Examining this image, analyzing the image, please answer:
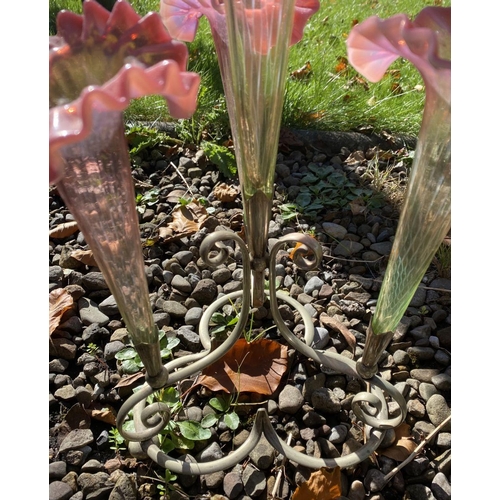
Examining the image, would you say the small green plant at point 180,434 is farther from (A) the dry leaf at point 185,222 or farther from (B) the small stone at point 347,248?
(B) the small stone at point 347,248

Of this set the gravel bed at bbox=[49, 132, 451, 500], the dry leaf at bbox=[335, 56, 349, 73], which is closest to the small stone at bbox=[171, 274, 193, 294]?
the gravel bed at bbox=[49, 132, 451, 500]

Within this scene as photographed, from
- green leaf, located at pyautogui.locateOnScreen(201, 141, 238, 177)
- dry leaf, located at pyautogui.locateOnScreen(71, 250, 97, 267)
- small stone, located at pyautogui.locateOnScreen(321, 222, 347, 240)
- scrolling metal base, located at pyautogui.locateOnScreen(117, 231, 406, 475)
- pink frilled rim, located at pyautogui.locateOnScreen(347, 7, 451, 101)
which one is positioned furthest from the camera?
green leaf, located at pyautogui.locateOnScreen(201, 141, 238, 177)

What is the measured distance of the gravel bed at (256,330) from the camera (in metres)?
1.08

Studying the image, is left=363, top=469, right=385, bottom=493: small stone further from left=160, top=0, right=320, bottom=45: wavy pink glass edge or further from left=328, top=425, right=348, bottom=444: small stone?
left=160, top=0, right=320, bottom=45: wavy pink glass edge

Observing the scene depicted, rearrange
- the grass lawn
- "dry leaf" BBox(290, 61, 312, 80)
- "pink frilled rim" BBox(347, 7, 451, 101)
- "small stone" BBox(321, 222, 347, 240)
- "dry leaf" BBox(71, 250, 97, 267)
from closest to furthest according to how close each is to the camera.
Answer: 1. "pink frilled rim" BBox(347, 7, 451, 101)
2. "dry leaf" BBox(71, 250, 97, 267)
3. "small stone" BBox(321, 222, 347, 240)
4. the grass lawn
5. "dry leaf" BBox(290, 61, 312, 80)

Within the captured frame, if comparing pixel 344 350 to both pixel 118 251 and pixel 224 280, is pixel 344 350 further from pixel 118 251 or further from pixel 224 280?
pixel 118 251

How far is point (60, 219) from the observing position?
1639 millimetres

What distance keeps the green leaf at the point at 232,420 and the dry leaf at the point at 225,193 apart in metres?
0.79

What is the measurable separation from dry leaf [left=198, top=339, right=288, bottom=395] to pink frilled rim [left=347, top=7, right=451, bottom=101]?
793mm

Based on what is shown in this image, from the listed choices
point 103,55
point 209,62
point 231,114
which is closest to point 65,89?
point 103,55

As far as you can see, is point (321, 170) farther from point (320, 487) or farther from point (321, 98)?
point (320, 487)

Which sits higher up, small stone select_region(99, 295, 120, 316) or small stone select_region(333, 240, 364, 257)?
small stone select_region(99, 295, 120, 316)

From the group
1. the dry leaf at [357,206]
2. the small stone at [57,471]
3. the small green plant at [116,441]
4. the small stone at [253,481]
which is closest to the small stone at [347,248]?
the dry leaf at [357,206]

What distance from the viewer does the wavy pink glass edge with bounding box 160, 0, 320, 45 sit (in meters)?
0.84
